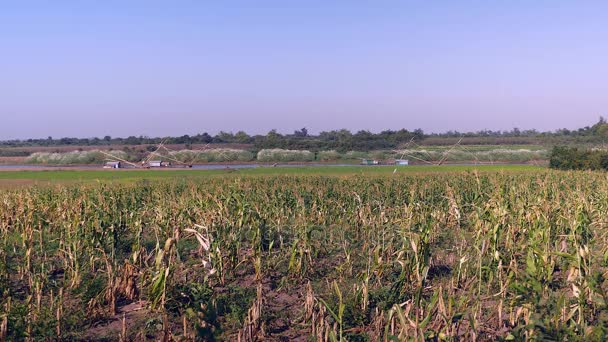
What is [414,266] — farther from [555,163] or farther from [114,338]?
[555,163]

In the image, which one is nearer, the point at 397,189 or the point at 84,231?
the point at 84,231

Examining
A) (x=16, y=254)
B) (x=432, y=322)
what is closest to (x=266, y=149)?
(x=16, y=254)

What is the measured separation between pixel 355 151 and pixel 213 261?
5593cm

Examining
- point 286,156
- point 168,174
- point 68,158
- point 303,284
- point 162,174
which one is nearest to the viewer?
point 303,284

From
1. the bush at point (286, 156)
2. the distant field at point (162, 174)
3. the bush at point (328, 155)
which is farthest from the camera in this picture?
the bush at point (328, 155)

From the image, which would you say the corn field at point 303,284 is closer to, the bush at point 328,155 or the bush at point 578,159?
the bush at point 578,159

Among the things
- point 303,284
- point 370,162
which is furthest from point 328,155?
point 303,284

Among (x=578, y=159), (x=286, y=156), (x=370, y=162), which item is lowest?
(x=370, y=162)

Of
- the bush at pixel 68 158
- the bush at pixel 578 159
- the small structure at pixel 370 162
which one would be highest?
the bush at pixel 578 159

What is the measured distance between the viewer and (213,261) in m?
8.27

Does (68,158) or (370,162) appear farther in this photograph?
(68,158)

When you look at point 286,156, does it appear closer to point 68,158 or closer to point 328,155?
point 328,155

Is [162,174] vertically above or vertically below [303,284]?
below

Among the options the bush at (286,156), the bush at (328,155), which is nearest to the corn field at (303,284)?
the bush at (286,156)
